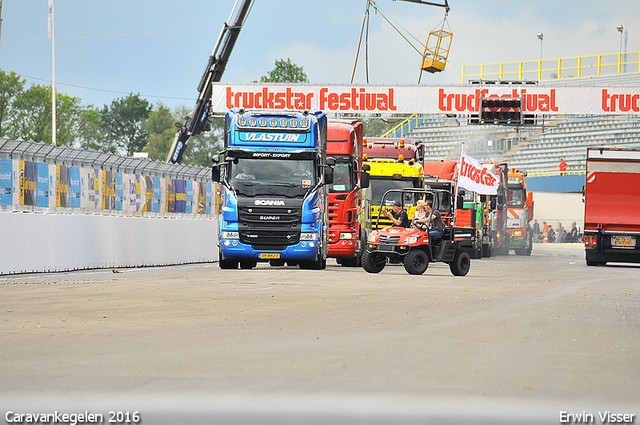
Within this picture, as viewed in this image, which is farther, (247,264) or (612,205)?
(612,205)

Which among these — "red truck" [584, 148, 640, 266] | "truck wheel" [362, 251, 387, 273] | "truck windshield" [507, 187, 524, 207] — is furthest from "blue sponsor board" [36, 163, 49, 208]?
"truck windshield" [507, 187, 524, 207]

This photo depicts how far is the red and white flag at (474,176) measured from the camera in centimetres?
3272

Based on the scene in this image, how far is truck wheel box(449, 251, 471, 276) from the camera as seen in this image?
21281 mm

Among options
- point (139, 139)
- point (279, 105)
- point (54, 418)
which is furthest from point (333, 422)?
point (139, 139)

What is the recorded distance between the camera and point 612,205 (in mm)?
28219

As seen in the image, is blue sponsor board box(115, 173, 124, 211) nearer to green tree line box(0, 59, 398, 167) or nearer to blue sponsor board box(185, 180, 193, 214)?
blue sponsor board box(185, 180, 193, 214)

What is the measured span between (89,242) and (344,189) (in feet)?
21.8

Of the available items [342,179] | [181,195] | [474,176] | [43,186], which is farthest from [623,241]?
[43,186]

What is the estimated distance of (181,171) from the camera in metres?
29.3

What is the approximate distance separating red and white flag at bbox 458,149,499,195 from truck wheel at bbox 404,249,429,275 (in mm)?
11740

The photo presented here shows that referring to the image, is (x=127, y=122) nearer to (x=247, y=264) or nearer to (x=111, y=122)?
Answer: (x=111, y=122)

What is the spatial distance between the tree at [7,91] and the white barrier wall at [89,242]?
70.4m

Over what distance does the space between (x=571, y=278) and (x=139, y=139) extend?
115799 millimetres

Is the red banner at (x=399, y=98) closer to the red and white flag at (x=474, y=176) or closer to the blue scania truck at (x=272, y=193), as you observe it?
the red and white flag at (x=474, y=176)
